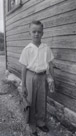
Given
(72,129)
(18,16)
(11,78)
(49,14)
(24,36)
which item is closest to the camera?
(72,129)

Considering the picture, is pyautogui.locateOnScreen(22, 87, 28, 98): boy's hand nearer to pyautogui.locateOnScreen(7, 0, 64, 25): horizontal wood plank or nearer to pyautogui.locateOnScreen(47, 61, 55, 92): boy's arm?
pyautogui.locateOnScreen(47, 61, 55, 92): boy's arm

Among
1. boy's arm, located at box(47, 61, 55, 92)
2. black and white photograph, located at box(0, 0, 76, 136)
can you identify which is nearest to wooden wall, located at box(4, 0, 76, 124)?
black and white photograph, located at box(0, 0, 76, 136)

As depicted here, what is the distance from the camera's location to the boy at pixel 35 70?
10.4 feet

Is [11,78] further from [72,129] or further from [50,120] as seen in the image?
[72,129]

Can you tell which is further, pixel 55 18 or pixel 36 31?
pixel 55 18

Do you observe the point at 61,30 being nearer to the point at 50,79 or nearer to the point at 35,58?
the point at 35,58

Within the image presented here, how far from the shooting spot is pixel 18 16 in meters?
6.31

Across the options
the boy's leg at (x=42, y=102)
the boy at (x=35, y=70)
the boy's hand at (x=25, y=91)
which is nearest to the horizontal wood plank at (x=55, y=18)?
the boy at (x=35, y=70)

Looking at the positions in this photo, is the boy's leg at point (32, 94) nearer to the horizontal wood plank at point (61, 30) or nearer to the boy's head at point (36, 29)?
the boy's head at point (36, 29)

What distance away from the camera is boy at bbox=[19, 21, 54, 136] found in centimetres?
317

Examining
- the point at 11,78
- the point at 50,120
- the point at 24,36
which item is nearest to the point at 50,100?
the point at 50,120

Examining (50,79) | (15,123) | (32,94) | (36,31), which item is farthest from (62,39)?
(15,123)

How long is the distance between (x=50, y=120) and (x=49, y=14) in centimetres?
213

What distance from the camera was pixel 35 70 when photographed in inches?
125
